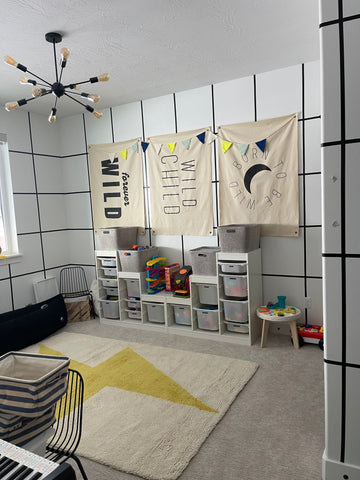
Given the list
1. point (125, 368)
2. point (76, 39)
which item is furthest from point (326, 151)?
point (125, 368)

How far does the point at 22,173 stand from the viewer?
4.60 metres

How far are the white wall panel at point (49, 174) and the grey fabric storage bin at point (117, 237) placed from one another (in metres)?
1.05

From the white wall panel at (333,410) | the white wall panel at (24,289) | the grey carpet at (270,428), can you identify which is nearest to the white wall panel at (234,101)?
the grey carpet at (270,428)

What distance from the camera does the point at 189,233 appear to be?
4.34m

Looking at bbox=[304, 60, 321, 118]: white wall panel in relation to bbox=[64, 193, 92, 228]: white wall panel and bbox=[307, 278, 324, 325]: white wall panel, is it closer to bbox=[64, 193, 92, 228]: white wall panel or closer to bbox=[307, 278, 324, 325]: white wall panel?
bbox=[307, 278, 324, 325]: white wall panel

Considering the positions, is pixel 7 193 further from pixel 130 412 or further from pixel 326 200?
pixel 326 200

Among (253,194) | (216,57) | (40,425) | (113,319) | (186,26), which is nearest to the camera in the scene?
(40,425)

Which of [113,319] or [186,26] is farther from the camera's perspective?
[113,319]

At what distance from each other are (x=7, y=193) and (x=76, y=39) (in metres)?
2.35

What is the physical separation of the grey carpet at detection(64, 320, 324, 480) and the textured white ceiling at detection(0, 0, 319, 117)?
2715mm

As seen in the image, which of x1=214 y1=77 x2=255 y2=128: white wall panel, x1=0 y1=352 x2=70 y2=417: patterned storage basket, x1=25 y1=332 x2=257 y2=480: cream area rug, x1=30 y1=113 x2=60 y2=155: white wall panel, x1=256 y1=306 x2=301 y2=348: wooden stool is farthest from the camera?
x1=30 y1=113 x2=60 y2=155: white wall panel

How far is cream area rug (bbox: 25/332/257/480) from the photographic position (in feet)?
7.29

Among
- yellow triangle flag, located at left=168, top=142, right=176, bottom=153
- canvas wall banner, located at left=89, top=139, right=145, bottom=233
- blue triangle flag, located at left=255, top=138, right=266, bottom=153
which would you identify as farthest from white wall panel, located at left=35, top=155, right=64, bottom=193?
blue triangle flag, located at left=255, top=138, right=266, bottom=153

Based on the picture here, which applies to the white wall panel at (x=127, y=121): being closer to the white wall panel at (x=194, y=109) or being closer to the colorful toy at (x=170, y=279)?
the white wall panel at (x=194, y=109)
